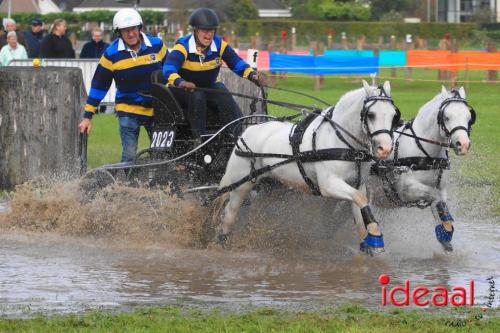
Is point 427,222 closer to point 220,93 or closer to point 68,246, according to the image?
point 220,93

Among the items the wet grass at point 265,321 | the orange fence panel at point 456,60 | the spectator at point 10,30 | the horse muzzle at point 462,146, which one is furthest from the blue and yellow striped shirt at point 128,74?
the orange fence panel at point 456,60

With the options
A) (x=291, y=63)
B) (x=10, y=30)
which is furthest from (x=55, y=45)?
(x=291, y=63)

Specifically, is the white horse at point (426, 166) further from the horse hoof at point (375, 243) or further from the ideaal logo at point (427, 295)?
the ideaal logo at point (427, 295)

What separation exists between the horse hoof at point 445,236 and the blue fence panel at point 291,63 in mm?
20065

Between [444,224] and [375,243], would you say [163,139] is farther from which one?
[444,224]

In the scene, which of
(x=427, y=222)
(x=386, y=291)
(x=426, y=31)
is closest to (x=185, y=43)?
(x=427, y=222)

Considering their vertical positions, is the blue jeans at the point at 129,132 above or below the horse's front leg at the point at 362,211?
above

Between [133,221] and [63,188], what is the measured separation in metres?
0.91

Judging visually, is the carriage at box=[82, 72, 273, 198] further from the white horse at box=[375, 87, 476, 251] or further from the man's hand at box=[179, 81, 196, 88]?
the white horse at box=[375, 87, 476, 251]

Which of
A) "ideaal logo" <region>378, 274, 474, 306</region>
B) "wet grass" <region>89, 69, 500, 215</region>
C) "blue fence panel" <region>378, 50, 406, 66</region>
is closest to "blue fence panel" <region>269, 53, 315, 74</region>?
"wet grass" <region>89, 69, 500, 215</region>

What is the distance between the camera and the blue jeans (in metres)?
11.2

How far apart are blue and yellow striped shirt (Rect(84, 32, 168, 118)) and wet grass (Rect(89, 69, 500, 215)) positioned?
4078 mm

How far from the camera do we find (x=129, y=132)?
1121cm

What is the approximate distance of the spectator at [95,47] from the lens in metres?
22.3
